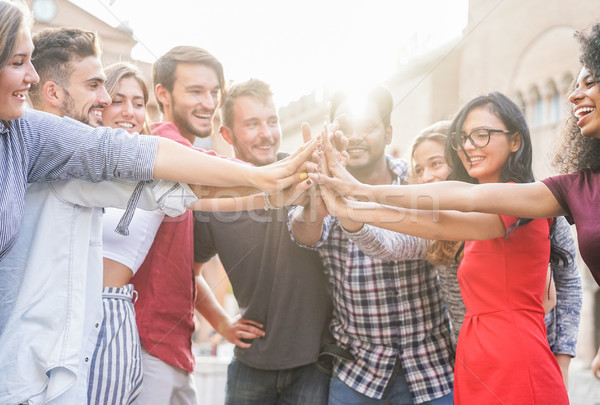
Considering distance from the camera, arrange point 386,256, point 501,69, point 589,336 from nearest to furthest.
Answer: point 386,256 < point 589,336 < point 501,69

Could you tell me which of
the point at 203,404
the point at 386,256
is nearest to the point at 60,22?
the point at 203,404

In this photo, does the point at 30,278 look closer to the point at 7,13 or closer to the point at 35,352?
the point at 35,352

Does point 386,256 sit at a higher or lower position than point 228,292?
higher

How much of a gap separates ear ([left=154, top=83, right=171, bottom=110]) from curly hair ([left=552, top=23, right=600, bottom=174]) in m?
1.94

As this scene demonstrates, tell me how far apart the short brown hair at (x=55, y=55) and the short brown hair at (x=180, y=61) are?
0.97 meters

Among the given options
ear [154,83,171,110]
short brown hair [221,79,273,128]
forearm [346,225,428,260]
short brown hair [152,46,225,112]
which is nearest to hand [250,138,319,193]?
forearm [346,225,428,260]

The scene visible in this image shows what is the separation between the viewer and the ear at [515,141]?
7.10ft

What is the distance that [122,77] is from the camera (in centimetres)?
257

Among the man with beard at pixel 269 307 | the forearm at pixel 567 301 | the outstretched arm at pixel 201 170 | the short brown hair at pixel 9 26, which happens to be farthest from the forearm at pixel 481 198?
the short brown hair at pixel 9 26

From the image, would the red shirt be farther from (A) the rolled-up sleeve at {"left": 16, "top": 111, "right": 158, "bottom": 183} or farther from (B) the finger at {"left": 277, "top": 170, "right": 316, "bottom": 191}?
(A) the rolled-up sleeve at {"left": 16, "top": 111, "right": 158, "bottom": 183}

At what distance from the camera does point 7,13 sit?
56.1 inches

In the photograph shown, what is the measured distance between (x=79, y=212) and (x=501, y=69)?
68.0 feet

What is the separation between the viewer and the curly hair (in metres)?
1.88

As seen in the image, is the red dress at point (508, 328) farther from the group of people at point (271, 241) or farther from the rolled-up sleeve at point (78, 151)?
the rolled-up sleeve at point (78, 151)
